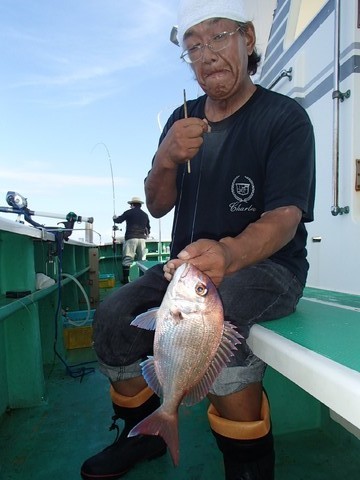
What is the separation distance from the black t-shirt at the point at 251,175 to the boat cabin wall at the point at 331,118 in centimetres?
125

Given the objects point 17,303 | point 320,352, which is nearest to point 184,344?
point 320,352

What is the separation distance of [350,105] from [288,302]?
6.28ft

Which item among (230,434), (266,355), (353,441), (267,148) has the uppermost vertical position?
(267,148)

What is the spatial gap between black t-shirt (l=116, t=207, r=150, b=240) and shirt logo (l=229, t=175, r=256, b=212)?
831cm

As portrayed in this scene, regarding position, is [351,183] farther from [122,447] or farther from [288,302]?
[122,447]

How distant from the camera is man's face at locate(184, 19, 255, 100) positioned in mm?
1682

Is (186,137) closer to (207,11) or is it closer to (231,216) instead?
(231,216)

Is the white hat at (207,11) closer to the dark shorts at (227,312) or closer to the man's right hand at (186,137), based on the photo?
the man's right hand at (186,137)

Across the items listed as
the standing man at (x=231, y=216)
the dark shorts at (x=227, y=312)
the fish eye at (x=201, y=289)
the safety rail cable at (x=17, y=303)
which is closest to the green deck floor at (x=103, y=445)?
the standing man at (x=231, y=216)

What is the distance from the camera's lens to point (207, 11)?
165 centimetres

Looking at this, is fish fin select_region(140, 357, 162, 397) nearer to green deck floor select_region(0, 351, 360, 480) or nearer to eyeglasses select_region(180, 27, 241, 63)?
green deck floor select_region(0, 351, 360, 480)

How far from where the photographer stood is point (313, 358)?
3.26 feet

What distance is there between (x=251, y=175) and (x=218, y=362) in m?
0.90

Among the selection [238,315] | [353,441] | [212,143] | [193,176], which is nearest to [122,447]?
[238,315]
